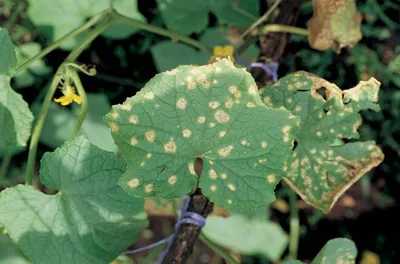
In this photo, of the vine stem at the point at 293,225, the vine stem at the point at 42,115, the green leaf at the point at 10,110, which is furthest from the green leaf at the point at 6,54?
the vine stem at the point at 293,225

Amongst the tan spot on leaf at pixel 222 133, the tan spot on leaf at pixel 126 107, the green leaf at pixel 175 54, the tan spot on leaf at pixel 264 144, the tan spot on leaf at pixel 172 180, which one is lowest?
the green leaf at pixel 175 54

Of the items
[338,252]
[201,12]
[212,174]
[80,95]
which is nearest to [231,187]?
[212,174]

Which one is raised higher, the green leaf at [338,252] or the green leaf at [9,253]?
the green leaf at [338,252]

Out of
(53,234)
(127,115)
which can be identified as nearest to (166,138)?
(127,115)

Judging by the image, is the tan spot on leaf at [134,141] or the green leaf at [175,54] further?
the green leaf at [175,54]

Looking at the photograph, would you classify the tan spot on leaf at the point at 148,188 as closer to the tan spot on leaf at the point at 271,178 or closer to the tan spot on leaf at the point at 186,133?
the tan spot on leaf at the point at 186,133

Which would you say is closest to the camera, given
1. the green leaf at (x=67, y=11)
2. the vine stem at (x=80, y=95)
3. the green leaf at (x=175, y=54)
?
the vine stem at (x=80, y=95)

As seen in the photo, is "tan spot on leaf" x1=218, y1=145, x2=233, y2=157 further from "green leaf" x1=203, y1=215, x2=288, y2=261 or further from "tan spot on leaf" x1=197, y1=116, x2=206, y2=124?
"green leaf" x1=203, y1=215, x2=288, y2=261
